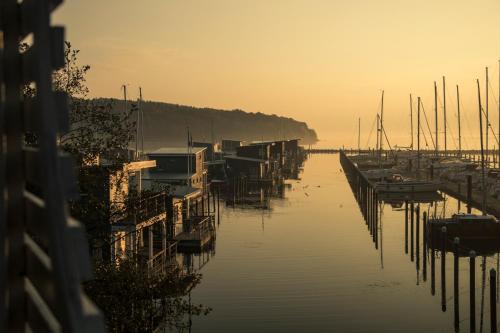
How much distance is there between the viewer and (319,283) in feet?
123

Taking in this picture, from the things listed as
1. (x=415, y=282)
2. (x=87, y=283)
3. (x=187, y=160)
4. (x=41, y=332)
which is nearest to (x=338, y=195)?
(x=187, y=160)

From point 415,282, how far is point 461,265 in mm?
5929

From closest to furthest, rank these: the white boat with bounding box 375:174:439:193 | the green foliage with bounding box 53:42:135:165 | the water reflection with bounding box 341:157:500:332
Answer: the green foliage with bounding box 53:42:135:165 < the water reflection with bounding box 341:157:500:332 < the white boat with bounding box 375:174:439:193

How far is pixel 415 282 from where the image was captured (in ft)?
124

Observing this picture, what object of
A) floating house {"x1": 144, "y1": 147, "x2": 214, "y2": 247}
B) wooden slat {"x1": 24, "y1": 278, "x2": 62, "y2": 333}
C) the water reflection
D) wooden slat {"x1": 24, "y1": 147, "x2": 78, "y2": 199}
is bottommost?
the water reflection

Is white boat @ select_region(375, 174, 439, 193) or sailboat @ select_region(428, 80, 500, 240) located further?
white boat @ select_region(375, 174, 439, 193)

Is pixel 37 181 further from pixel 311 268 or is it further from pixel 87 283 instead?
pixel 311 268

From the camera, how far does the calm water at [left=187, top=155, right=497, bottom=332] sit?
97.6ft

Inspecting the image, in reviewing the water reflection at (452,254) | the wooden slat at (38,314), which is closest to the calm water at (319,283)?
the water reflection at (452,254)

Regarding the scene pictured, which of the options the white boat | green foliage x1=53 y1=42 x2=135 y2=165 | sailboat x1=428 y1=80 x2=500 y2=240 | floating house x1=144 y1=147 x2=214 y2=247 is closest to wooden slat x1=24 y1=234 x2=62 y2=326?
green foliage x1=53 y1=42 x2=135 y2=165

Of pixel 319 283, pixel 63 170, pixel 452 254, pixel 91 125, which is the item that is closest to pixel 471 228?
pixel 452 254

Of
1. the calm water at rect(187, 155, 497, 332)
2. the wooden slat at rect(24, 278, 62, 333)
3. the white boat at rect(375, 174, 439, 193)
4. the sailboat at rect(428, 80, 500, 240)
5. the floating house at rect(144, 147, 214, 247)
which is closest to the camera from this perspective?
the wooden slat at rect(24, 278, 62, 333)

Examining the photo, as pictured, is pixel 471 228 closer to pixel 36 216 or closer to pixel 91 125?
pixel 91 125

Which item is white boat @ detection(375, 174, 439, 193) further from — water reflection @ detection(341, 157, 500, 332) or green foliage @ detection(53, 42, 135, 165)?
green foliage @ detection(53, 42, 135, 165)
